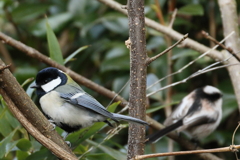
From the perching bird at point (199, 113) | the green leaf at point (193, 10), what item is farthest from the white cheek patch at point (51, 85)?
the green leaf at point (193, 10)

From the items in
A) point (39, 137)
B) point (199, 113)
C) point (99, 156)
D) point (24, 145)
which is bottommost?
point (199, 113)

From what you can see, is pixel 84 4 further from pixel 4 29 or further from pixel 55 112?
pixel 55 112

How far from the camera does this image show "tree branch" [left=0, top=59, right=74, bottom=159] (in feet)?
3.48

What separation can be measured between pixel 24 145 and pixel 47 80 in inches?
11.4

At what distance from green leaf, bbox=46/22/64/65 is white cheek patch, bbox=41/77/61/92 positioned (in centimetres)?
19

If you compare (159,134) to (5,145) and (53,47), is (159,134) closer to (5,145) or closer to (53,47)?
(53,47)

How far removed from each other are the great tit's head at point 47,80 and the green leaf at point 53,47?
166 millimetres

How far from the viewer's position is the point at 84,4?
8.84ft

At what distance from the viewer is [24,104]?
1.11 metres

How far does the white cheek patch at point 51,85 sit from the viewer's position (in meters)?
1.62

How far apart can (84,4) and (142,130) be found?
1.65 meters

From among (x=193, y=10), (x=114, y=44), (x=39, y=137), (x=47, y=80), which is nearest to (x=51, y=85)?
(x=47, y=80)

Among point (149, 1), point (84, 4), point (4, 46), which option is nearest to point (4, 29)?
point (4, 46)

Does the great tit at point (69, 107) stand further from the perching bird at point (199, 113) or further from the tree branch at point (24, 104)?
the perching bird at point (199, 113)
